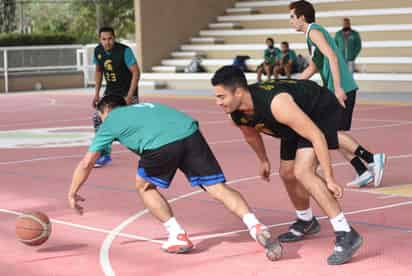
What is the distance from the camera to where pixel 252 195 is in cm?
1010

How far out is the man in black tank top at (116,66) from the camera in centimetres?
1267

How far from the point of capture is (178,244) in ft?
23.9

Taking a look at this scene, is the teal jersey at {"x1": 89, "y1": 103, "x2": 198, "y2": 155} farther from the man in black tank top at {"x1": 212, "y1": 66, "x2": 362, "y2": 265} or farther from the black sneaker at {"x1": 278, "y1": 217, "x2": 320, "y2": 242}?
the black sneaker at {"x1": 278, "y1": 217, "x2": 320, "y2": 242}

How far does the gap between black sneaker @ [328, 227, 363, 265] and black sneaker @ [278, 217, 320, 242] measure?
2.74ft

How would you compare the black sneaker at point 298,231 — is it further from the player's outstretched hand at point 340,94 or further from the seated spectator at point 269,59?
the seated spectator at point 269,59

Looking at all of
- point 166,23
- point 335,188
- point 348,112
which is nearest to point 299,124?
point 335,188

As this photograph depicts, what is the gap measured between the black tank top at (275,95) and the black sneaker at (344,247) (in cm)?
89

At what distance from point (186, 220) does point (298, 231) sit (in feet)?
4.78

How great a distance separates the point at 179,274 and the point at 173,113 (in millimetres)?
1331

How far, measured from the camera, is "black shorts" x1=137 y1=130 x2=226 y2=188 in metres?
7.12

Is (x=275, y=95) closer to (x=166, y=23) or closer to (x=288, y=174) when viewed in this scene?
(x=288, y=174)

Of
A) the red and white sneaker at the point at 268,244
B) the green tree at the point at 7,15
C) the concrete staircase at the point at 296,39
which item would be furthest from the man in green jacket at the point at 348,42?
the green tree at the point at 7,15

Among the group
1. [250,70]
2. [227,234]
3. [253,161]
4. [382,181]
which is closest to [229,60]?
[250,70]

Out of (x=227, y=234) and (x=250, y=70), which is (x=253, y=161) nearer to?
(x=227, y=234)
